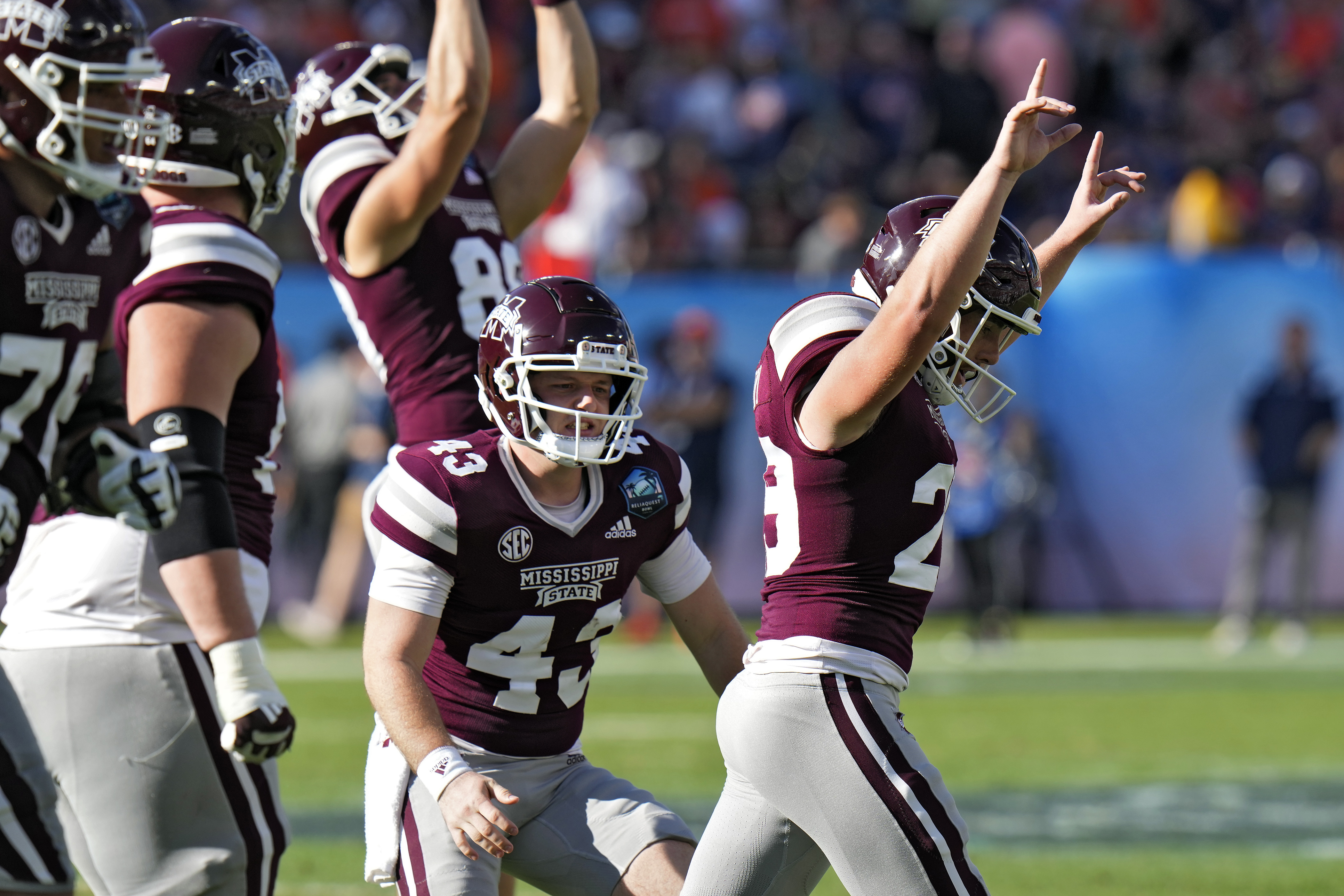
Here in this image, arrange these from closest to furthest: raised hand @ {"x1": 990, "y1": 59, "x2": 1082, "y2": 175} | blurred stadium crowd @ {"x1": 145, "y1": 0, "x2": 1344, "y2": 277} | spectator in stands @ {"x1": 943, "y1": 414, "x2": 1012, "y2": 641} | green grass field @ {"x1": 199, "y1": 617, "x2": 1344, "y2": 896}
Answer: raised hand @ {"x1": 990, "y1": 59, "x2": 1082, "y2": 175} < green grass field @ {"x1": 199, "y1": 617, "x2": 1344, "y2": 896} < spectator in stands @ {"x1": 943, "y1": 414, "x2": 1012, "y2": 641} < blurred stadium crowd @ {"x1": 145, "y1": 0, "x2": 1344, "y2": 277}

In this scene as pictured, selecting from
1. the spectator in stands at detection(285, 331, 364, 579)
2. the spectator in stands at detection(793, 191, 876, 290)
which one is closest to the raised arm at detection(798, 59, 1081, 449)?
the spectator in stands at detection(285, 331, 364, 579)

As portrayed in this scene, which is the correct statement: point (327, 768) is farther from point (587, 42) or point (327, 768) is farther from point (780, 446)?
point (780, 446)

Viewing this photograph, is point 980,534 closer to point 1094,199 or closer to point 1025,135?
point 1094,199

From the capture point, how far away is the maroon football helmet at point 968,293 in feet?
10.9

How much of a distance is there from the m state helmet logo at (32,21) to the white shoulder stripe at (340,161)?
4.45ft

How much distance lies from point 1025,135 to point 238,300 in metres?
1.48

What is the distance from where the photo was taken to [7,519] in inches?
118

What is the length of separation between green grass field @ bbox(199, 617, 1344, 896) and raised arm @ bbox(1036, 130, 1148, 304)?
2.51 m

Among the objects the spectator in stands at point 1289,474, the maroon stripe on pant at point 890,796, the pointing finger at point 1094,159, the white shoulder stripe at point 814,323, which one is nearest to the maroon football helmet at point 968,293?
the white shoulder stripe at point 814,323

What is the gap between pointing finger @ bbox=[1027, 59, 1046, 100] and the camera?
2.99 meters

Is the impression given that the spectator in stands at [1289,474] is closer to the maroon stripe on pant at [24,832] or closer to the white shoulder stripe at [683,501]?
the white shoulder stripe at [683,501]

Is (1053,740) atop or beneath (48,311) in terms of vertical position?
beneath

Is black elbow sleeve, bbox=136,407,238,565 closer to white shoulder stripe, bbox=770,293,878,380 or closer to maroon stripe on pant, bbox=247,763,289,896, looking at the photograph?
maroon stripe on pant, bbox=247,763,289,896

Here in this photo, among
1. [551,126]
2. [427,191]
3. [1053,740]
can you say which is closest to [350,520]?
[1053,740]
